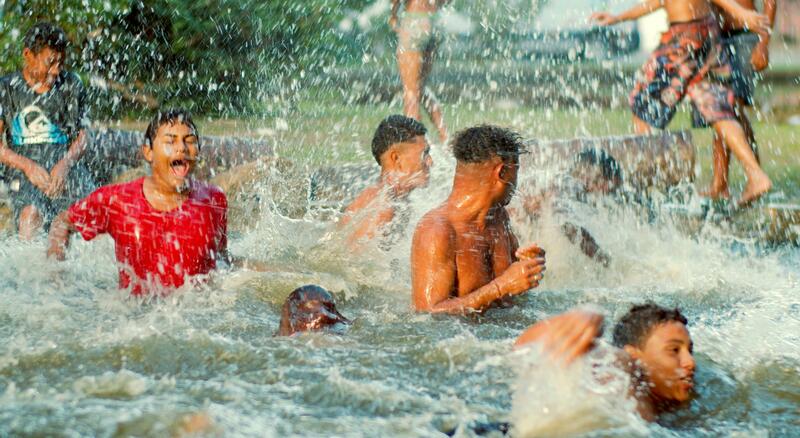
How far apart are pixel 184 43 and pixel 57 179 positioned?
5014mm

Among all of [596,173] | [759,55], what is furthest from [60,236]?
[759,55]

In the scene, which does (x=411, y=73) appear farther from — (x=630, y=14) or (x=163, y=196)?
(x=163, y=196)

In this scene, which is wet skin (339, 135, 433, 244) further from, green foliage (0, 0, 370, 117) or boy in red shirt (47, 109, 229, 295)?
green foliage (0, 0, 370, 117)

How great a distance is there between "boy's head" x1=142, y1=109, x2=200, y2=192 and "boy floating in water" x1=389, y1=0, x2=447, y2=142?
13.6ft

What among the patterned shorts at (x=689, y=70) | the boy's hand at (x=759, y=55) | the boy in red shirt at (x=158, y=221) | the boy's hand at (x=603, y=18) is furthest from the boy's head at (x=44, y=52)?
the boy's hand at (x=759, y=55)

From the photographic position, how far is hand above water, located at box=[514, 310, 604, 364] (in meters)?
3.85

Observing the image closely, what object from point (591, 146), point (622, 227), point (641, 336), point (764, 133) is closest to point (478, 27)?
point (764, 133)

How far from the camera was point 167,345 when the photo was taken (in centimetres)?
491

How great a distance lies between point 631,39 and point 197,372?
1684cm

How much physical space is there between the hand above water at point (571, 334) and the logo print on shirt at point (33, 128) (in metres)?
4.64

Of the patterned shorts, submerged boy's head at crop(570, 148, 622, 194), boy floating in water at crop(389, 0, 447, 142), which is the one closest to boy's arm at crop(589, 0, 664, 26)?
the patterned shorts

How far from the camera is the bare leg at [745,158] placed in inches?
320

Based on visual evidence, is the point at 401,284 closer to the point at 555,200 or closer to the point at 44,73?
the point at 555,200

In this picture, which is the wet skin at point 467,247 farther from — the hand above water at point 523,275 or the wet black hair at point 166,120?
the wet black hair at point 166,120
